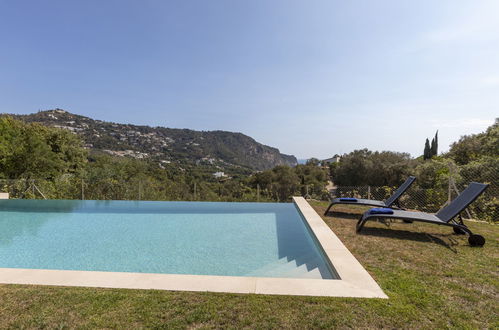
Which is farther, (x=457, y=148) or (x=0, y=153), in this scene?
(x=457, y=148)

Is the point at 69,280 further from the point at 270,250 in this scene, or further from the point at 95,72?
the point at 95,72

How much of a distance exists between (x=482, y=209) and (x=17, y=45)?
22.6 meters

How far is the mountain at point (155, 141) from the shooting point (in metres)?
47.9

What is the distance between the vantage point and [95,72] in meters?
17.1

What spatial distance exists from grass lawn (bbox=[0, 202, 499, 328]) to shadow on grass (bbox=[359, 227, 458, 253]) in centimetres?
145

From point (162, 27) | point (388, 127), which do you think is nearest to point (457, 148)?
point (388, 127)

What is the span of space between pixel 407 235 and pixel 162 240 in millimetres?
5592

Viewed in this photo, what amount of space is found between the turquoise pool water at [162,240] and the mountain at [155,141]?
125 ft

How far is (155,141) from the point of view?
196 feet

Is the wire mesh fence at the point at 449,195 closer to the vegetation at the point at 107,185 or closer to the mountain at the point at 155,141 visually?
the vegetation at the point at 107,185

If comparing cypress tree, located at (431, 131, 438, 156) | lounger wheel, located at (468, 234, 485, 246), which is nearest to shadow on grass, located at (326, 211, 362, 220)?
lounger wheel, located at (468, 234, 485, 246)

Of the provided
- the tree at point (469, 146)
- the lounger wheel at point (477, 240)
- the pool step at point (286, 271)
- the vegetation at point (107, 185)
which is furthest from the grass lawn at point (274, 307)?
the tree at point (469, 146)

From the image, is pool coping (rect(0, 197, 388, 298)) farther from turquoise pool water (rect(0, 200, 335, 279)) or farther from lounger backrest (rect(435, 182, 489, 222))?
lounger backrest (rect(435, 182, 489, 222))

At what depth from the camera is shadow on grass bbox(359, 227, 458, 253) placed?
15.9 feet
